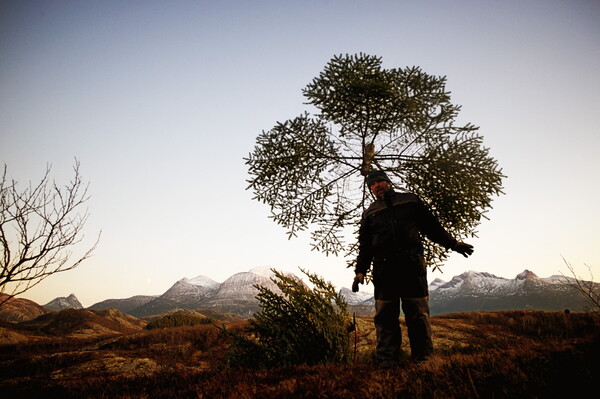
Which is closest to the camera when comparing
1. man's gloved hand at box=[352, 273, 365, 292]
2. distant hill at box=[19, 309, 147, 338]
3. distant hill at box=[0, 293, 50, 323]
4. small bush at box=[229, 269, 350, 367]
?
small bush at box=[229, 269, 350, 367]

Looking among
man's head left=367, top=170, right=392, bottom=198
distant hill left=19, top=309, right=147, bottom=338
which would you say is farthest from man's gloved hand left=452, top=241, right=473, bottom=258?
distant hill left=19, top=309, right=147, bottom=338

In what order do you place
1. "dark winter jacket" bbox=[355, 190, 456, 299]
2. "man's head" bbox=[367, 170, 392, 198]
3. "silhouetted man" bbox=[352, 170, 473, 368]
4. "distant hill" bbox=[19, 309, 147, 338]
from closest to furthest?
"silhouetted man" bbox=[352, 170, 473, 368] < "dark winter jacket" bbox=[355, 190, 456, 299] < "man's head" bbox=[367, 170, 392, 198] < "distant hill" bbox=[19, 309, 147, 338]

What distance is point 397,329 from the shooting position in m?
3.80

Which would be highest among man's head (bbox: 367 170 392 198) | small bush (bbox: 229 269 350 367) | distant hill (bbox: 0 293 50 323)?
man's head (bbox: 367 170 392 198)

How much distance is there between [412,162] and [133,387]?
7.88 m

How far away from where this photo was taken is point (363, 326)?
1097cm

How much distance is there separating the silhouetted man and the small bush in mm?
631

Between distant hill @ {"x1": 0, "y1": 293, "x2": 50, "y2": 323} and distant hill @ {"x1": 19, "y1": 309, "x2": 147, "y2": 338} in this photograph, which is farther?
distant hill @ {"x1": 0, "y1": 293, "x2": 50, "y2": 323}

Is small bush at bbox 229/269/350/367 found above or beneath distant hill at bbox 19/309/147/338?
above

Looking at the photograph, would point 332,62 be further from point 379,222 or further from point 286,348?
point 286,348

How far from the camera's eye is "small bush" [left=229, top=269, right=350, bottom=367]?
4.11m

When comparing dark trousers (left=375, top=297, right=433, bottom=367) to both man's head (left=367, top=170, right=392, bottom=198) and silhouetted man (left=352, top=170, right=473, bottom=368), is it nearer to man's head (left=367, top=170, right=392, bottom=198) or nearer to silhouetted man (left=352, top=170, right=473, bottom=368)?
silhouetted man (left=352, top=170, right=473, bottom=368)

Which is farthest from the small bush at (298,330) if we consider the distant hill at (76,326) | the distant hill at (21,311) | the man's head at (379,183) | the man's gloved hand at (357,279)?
the distant hill at (21,311)

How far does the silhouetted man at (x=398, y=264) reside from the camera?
3.63m
